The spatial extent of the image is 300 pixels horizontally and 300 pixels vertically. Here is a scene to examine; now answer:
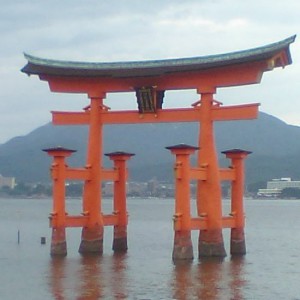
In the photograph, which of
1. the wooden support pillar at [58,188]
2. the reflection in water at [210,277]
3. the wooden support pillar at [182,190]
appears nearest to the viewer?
the reflection in water at [210,277]

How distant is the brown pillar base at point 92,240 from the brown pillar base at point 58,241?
1.17 metres

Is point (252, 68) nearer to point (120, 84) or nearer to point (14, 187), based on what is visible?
point (120, 84)

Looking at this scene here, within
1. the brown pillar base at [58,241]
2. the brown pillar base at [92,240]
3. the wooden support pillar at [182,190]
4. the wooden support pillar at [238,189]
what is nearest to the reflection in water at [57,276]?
the brown pillar base at [58,241]

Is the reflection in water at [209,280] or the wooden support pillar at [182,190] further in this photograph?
the wooden support pillar at [182,190]

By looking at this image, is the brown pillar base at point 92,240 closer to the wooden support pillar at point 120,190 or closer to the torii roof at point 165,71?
the wooden support pillar at point 120,190

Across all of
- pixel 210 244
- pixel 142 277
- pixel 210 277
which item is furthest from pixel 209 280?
pixel 210 244

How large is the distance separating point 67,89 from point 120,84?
2.44 m

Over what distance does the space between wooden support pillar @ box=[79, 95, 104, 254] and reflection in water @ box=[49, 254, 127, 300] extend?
0.77 m

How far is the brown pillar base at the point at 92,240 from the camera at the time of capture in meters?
36.7

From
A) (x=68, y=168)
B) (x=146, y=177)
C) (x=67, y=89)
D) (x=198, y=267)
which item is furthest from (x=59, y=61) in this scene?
(x=146, y=177)

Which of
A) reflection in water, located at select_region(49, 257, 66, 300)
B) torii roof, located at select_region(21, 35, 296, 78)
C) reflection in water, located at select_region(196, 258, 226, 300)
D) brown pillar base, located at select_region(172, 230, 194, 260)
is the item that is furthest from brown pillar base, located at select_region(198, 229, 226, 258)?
torii roof, located at select_region(21, 35, 296, 78)

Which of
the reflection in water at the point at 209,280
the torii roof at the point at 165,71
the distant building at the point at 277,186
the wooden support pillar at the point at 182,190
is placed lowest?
the reflection in water at the point at 209,280

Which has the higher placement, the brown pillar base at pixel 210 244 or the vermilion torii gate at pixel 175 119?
the vermilion torii gate at pixel 175 119

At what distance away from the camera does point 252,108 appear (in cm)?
3375
